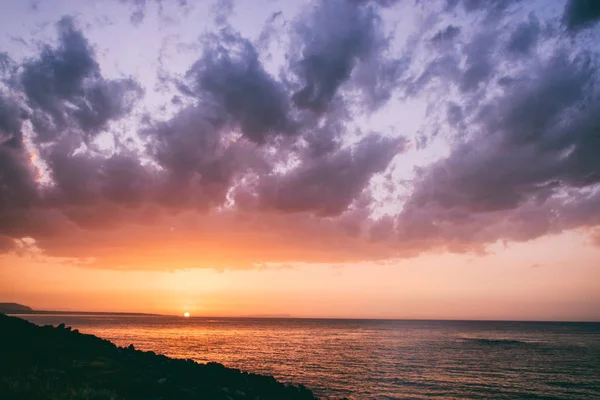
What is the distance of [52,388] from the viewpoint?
51.2 ft

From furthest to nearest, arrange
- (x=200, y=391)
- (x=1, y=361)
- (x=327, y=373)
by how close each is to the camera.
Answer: (x=327, y=373)
(x=200, y=391)
(x=1, y=361)

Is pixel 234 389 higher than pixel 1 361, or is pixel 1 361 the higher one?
pixel 1 361

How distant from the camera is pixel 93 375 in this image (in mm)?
19953

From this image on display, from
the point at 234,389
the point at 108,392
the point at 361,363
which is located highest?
the point at 108,392

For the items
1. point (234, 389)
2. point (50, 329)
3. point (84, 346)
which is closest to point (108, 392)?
point (234, 389)

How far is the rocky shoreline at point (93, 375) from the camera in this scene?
1599cm

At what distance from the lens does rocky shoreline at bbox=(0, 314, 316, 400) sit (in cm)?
1599

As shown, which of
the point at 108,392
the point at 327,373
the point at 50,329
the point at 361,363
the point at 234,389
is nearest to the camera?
the point at 108,392

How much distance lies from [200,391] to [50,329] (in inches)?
612

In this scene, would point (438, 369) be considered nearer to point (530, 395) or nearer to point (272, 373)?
point (530, 395)

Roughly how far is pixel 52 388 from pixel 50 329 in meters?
17.5

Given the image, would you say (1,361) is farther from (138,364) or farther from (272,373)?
(272,373)

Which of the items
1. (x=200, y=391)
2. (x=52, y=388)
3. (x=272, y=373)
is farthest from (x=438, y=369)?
(x=52, y=388)

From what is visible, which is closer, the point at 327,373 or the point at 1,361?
the point at 1,361
